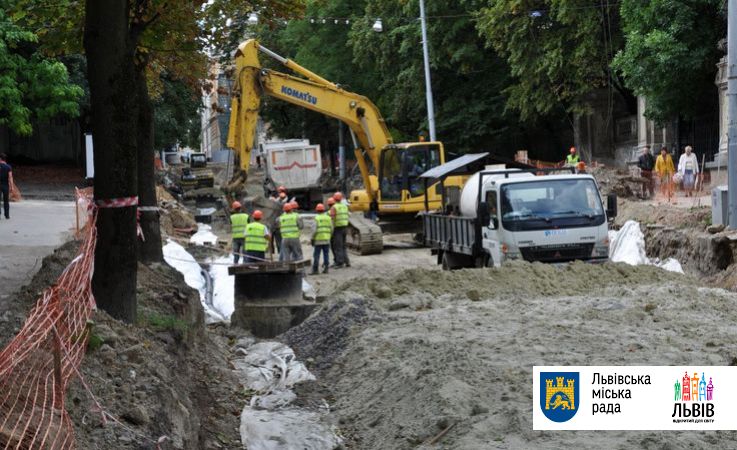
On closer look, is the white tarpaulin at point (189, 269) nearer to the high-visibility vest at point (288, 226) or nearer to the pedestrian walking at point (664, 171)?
the high-visibility vest at point (288, 226)

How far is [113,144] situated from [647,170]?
2490cm

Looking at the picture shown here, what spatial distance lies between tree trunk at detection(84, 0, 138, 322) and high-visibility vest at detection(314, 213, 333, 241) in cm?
1345

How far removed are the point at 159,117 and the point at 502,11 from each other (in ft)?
53.8

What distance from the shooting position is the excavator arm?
2650 cm

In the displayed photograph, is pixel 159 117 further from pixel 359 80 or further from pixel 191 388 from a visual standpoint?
pixel 191 388

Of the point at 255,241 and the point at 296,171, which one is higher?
the point at 296,171

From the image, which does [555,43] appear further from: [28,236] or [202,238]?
[28,236]

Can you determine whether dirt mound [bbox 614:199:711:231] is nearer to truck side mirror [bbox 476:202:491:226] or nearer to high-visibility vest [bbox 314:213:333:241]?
truck side mirror [bbox 476:202:491:226]

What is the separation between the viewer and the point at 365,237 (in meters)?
27.6

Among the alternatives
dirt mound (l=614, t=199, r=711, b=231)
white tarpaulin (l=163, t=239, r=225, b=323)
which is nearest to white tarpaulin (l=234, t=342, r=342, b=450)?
white tarpaulin (l=163, t=239, r=225, b=323)

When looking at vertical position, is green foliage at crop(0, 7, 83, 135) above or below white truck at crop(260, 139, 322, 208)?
above

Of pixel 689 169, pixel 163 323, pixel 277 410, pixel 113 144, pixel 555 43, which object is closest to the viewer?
pixel 113 144

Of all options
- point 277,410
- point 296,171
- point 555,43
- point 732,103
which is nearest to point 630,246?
point 732,103

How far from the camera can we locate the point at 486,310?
46.7ft
